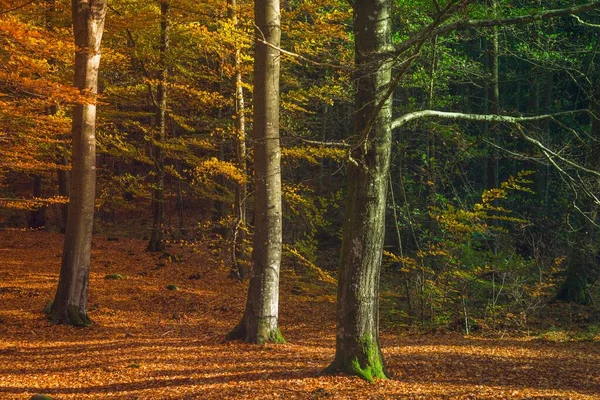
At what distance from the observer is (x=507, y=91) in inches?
1026

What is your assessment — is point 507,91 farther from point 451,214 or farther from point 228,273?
point 451,214

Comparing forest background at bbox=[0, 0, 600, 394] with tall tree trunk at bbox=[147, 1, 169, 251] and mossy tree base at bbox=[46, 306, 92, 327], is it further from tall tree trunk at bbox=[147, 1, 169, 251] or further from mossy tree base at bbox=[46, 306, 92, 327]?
mossy tree base at bbox=[46, 306, 92, 327]

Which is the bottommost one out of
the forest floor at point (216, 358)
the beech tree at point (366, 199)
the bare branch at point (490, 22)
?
the forest floor at point (216, 358)

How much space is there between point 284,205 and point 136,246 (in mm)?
6080

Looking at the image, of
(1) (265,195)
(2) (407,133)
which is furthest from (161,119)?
(1) (265,195)

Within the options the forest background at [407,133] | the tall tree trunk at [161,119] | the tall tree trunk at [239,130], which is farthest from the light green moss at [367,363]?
the tall tree trunk at [161,119]

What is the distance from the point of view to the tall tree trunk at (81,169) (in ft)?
36.4

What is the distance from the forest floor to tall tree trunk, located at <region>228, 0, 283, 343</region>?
488mm

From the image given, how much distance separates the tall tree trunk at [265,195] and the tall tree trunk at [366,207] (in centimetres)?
260

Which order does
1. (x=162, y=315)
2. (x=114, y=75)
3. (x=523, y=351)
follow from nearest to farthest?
(x=523, y=351)
(x=162, y=315)
(x=114, y=75)

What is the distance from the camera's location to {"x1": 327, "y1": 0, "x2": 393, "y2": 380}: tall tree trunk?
6.53 meters

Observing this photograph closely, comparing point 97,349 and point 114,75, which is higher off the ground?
point 114,75

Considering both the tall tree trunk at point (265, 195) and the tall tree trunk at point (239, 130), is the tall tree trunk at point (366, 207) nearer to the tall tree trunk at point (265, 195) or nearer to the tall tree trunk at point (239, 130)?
the tall tree trunk at point (265, 195)

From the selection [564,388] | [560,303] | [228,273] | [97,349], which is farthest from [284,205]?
[564,388]
